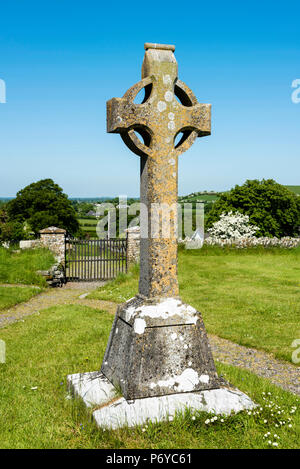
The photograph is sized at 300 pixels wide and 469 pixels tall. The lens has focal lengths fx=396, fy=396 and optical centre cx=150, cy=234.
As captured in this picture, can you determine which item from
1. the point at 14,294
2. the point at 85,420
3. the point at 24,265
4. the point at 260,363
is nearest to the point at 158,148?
the point at 85,420

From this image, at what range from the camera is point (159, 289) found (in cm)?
409

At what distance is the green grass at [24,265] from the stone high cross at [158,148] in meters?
11.3

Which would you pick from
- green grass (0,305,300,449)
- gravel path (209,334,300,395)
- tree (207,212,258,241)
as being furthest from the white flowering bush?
green grass (0,305,300,449)

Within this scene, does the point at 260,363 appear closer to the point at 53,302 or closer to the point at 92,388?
the point at 92,388

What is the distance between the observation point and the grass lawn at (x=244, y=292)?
776 cm

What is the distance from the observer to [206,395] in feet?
12.7

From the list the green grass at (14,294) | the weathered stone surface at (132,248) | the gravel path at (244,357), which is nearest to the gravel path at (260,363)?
the gravel path at (244,357)

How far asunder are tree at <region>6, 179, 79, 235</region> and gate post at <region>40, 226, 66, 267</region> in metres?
21.0

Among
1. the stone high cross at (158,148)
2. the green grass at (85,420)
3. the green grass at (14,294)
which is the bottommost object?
the green grass at (14,294)

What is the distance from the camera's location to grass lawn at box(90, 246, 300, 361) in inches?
305

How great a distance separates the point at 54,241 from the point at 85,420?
12953 millimetres

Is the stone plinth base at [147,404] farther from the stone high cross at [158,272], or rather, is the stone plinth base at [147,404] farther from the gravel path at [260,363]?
the gravel path at [260,363]
